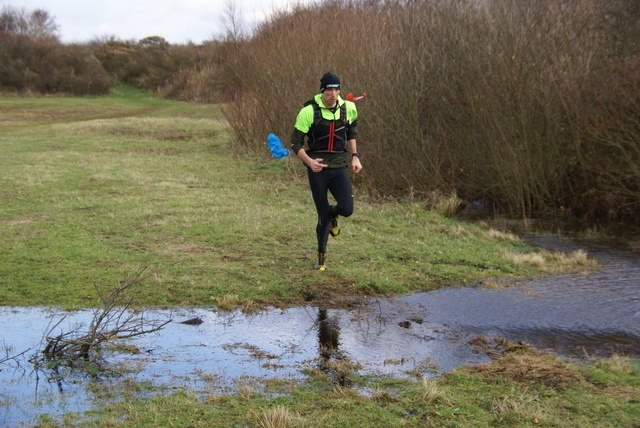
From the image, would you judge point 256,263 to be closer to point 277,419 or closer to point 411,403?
point 411,403

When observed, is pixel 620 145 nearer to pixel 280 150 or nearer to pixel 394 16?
pixel 394 16

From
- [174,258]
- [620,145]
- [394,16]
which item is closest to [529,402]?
[174,258]

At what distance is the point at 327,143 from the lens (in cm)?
744

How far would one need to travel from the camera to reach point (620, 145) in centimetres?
1143

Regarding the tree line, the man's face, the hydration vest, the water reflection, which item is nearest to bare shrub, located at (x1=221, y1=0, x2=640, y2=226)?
the tree line

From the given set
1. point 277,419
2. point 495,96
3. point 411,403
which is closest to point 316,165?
point 411,403

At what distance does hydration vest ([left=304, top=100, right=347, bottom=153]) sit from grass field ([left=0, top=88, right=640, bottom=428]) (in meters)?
1.44

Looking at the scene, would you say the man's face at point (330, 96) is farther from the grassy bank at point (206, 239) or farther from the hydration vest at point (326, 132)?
the grassy bank at point (206, 239)

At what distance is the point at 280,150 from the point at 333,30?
8.47 m

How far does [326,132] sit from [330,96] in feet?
1.34

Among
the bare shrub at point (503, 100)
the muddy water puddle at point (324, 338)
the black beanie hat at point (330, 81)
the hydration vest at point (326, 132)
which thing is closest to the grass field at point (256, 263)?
the muddy water puddle at point (324, 338)

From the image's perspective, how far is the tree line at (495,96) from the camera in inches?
465

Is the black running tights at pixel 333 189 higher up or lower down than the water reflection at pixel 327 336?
higher up

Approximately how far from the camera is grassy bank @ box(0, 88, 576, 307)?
24.0 feet
